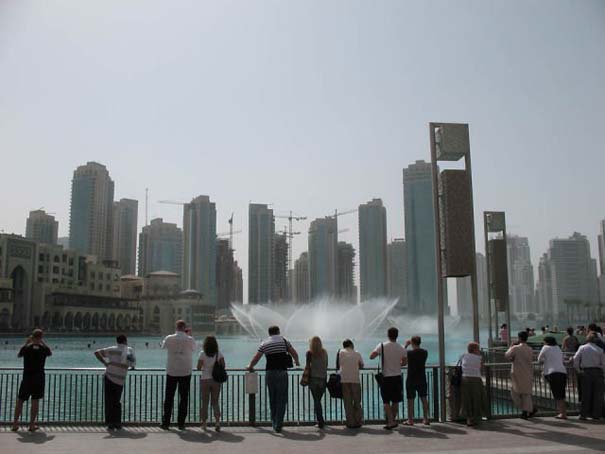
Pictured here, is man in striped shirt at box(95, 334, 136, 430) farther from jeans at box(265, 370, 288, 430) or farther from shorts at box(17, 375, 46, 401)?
jeans at box(265, 370, 288, 430)

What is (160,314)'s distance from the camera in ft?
517

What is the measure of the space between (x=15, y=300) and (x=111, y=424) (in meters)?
120

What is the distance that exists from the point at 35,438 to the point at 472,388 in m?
8.16

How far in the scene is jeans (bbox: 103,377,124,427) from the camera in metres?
12.1

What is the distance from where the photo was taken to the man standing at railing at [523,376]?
12969mm

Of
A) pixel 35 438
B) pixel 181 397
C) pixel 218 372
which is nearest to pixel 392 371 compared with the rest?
pixel 218 372

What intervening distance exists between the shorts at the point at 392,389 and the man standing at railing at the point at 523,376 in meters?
2.48

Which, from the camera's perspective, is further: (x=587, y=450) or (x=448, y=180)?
(x=448, y=180)

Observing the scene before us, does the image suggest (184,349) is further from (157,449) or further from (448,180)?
(448,180)

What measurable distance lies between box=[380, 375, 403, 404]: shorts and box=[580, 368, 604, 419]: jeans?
409cm

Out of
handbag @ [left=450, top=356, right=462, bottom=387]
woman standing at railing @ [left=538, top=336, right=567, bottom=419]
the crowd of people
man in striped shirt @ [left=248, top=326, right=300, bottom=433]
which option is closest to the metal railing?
handbag @ [left=450, top=356, right=462, bottom=387]

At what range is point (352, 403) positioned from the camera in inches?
480

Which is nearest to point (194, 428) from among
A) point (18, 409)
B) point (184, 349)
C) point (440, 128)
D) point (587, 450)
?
point (184, 349)

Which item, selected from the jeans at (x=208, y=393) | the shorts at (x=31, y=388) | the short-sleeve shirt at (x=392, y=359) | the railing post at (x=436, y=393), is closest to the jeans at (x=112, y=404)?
the shorts at (x=31, y=388)
